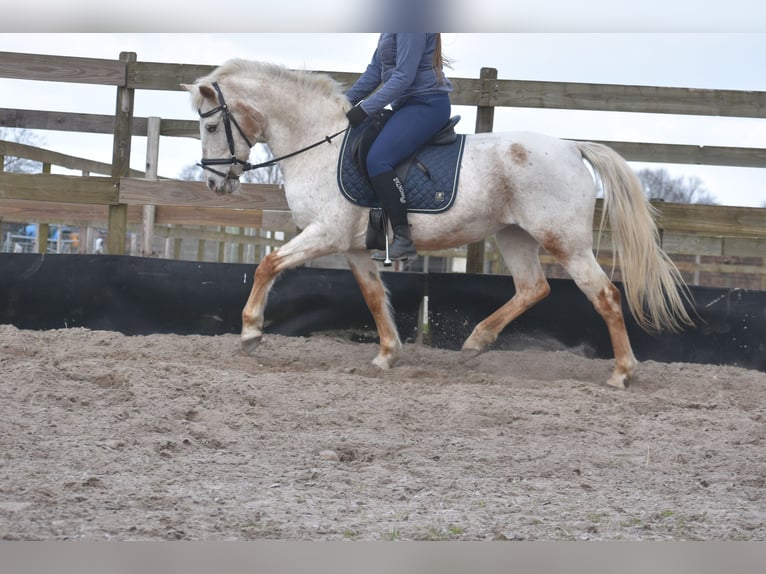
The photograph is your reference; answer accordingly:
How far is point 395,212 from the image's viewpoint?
5559 mm

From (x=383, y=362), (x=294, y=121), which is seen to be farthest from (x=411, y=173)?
(x=383, y=362)

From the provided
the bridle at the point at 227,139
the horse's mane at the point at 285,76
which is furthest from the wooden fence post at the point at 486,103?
the bridle at the point at 227,139

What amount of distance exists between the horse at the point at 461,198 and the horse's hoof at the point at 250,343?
0.03ft

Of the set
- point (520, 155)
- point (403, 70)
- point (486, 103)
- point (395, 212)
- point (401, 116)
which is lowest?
point (395, 212)

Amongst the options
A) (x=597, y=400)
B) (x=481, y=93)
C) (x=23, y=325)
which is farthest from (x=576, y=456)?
(x=23, y=325)

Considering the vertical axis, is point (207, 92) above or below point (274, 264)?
above

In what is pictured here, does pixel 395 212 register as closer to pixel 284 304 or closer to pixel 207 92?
pixel 207 92

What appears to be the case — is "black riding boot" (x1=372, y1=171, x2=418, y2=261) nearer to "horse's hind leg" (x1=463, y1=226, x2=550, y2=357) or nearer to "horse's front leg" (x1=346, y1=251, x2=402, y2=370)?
"horse's front leg" (x1=346, y1=251, x2=402, y2=370)

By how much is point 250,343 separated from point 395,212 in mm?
A: 1313

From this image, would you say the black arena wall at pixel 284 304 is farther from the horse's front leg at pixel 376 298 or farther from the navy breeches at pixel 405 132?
the navy breeches at pixel 405 132

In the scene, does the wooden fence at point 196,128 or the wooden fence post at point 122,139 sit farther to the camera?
the wooden fence post at point 122,139

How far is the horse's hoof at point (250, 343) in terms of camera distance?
226 inches

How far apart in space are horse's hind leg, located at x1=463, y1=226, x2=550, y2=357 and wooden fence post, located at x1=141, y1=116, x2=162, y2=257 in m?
3.06

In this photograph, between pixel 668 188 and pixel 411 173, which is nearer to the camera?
pixel 411 173
